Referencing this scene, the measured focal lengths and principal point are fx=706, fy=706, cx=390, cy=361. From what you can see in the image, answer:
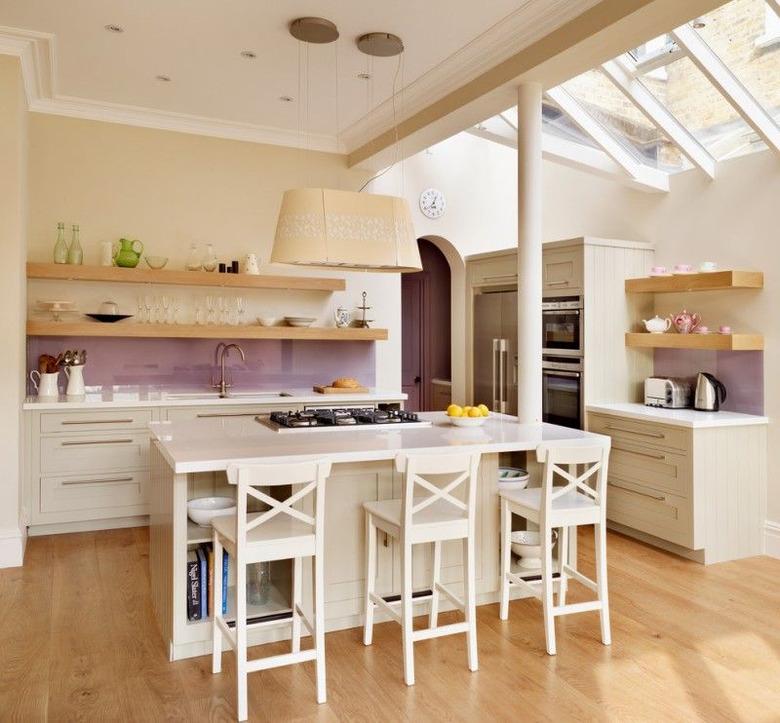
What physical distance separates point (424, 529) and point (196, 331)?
3074 millimetres

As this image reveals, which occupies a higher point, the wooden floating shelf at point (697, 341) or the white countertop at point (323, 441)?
the wooden floating shelf at point (697, 341)

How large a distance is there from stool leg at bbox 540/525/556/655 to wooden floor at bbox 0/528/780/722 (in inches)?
3.0

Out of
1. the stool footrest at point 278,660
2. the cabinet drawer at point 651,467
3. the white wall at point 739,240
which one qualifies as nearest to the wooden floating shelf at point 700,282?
the white wall at point 739,240

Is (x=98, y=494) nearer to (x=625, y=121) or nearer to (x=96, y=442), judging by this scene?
(x=96, y=442)

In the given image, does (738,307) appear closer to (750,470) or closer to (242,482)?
(750,470)

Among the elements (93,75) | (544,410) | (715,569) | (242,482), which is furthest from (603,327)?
(93,75)

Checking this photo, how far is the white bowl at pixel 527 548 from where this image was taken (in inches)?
139

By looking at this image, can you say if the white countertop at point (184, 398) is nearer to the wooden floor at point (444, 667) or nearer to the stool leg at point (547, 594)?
the wooden floor at point (444, 667)

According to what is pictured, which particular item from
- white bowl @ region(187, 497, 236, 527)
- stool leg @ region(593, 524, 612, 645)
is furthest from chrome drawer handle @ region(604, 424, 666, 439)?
white bowl @ region(187, 497, 236, 527)

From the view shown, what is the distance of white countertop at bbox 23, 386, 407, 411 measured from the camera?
470 cm

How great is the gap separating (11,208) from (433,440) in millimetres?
2810

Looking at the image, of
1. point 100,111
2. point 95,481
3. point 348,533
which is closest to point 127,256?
point 100,111

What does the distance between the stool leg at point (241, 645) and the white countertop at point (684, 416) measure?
2881mm

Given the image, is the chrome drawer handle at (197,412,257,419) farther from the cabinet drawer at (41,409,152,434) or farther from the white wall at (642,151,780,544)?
the white wall at (642,151,780,544)
